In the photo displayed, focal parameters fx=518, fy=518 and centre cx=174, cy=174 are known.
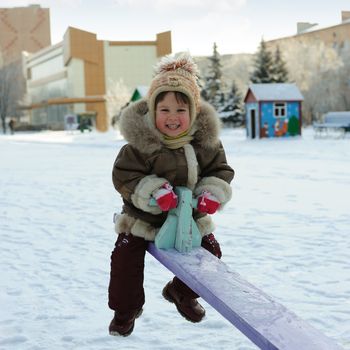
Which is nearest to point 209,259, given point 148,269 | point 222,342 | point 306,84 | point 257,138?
point 222,342

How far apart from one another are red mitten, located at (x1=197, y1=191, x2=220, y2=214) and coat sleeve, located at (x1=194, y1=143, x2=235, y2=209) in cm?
4

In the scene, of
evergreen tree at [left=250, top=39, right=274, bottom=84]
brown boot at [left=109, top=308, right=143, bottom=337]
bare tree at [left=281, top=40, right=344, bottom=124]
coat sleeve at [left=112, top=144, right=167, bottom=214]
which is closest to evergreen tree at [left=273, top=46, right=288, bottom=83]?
evergreen tree at [left=250, top=39, right=274, bottom=84]

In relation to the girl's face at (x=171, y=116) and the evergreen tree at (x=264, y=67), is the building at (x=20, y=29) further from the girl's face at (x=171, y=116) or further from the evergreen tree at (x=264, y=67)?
the girl's face at (x=171, y=116)

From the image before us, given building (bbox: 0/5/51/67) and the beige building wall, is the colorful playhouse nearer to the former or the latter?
the beige building wall

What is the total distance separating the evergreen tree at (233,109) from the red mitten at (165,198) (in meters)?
37.0

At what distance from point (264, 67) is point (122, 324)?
119 feet

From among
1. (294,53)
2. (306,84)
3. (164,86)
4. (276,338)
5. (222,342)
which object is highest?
(294,53)

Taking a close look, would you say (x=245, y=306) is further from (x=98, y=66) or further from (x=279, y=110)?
(x=98, y=66)

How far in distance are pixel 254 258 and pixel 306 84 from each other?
143 feet

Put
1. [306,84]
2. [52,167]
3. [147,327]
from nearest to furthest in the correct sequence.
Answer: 1. [147,327]
2. [52,167]
3. [306,84]

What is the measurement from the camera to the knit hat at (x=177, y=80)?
2.89 meters

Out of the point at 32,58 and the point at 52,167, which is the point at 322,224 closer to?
the point at 52,167

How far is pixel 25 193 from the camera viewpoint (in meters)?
9.23

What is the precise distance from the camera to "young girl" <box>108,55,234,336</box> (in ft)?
9.40
